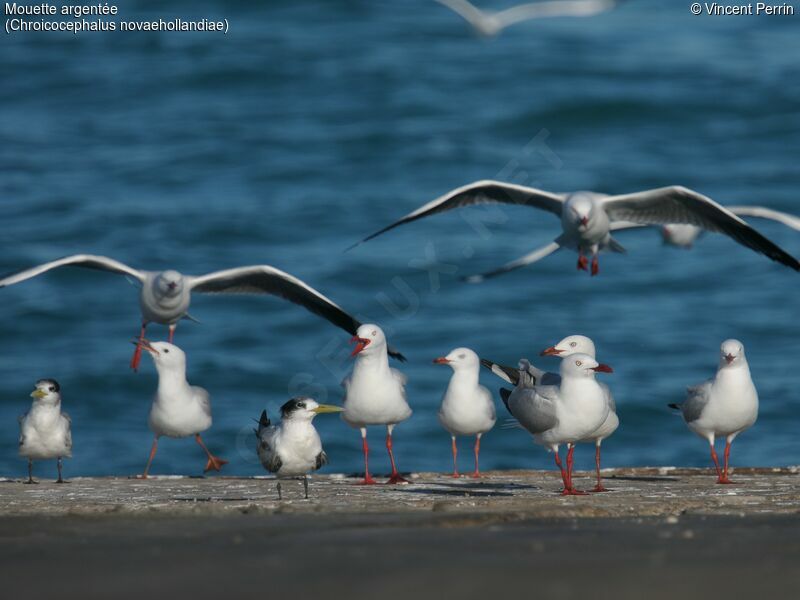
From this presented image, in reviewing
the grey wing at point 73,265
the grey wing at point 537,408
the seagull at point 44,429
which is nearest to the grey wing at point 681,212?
the grey wing at point 73,265

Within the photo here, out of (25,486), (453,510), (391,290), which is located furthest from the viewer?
(391,290)

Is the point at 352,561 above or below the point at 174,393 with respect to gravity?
below

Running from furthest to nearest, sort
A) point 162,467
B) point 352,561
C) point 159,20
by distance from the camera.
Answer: point 159,20 < point 162,467 < point 352,561

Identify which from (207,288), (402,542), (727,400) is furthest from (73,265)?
(402,542)

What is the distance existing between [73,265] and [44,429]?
2.27 metres

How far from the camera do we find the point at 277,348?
71.6ft

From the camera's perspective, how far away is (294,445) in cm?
865

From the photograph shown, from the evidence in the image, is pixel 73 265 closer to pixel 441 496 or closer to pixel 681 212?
pixel 441 496

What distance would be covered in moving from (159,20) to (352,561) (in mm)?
33434

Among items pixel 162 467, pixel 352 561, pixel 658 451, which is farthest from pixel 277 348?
pixel 352 561

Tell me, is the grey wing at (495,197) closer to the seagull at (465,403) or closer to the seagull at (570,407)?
the seagull at (465,403)

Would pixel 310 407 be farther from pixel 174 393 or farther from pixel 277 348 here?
pixel 277 348

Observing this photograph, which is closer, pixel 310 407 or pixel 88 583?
pixel 88 583

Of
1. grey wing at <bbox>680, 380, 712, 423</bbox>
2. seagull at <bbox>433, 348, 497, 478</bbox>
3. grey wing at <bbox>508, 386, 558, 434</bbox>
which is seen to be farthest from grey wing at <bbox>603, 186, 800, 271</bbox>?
grey wing at <bbox>508, 386, 558, 434</bbox>
